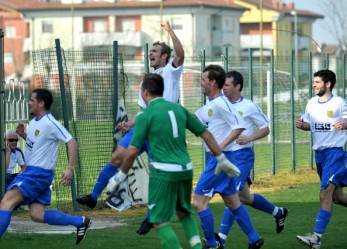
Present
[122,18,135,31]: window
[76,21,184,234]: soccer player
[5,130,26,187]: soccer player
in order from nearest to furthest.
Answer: [76,21,184,234]: soccer player, [5,130,26,187]: soccer player, [122,18,135,31]: window

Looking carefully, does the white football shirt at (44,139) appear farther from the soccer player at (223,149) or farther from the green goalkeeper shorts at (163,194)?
the green goalkeeper shorts at (163,194)

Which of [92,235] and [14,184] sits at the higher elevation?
[14,184]

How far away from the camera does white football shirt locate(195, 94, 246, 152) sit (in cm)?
1158

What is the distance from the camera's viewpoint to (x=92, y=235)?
13.6 meters

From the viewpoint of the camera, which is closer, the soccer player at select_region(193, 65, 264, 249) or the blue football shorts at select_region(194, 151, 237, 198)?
the soccer player at select_region(193, 65, 264, 249)

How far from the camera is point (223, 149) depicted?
38.0 feet

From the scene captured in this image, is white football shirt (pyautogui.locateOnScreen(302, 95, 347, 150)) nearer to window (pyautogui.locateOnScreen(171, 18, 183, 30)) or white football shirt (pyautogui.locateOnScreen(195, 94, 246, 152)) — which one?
white football shirt (pyautogui.locateOnScreen(195, 94, 246, 152))

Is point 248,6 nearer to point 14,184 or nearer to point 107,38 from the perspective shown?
point 107,38

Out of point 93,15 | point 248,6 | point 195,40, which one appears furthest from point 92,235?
point 248,6

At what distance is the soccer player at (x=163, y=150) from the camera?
31.5 feet

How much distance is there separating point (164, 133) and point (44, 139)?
2483mm

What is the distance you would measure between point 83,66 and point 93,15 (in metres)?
80.2

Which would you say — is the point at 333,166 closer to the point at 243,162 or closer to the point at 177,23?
the point at 243,162

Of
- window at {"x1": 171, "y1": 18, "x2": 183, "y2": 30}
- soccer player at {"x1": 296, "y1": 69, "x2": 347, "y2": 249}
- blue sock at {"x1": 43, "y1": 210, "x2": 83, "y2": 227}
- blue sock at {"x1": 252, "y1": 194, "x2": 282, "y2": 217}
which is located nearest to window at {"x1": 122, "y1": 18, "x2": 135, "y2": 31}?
window at {"x1": 171, "y1": 18, "x2": 183, "y2": 30}
